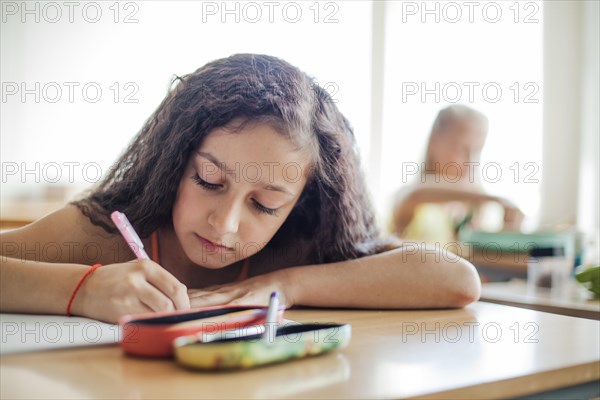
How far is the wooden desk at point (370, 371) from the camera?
0.50 m

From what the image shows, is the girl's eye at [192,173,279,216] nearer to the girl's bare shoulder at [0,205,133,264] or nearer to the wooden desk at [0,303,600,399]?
the girl's bare shoulder at [0,205,133,264]

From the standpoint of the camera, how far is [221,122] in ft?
3.39

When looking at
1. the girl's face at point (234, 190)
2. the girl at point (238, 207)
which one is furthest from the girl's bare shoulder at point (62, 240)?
the girl's face at point (234, 190)

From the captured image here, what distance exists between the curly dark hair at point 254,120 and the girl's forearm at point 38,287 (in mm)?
223

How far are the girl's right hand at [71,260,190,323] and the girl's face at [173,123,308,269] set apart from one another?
21 centimetres

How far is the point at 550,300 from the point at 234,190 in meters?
0.81

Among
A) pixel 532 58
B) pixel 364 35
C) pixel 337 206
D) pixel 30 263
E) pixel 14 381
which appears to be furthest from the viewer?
pixel 532 58

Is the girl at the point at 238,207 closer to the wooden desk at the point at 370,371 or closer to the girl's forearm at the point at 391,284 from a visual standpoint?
the girl's forearm at the point at 391,284

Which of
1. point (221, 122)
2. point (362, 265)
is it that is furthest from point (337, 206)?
point (221, 122)

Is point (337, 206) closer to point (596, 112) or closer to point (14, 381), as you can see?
point (14, 381)

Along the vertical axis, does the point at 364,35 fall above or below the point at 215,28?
above

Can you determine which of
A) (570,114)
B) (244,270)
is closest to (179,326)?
(244,270)

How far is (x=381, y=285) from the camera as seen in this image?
1023 mm

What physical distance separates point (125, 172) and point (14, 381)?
2.39 feet
